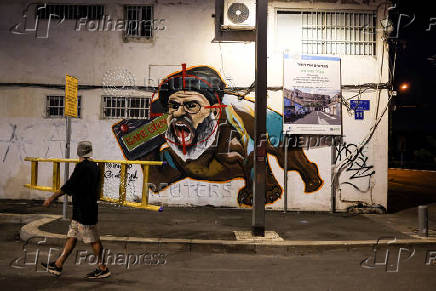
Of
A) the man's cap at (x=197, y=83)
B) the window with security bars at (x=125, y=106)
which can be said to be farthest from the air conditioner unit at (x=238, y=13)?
the window with security bars at (x=125, y=106)

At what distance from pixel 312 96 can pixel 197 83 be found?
3129 millimetres

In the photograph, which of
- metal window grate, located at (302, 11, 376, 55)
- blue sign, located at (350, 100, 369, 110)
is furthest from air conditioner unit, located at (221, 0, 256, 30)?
blue sign, located at (350, 100, 369, 110)

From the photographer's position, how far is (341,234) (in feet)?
24.1

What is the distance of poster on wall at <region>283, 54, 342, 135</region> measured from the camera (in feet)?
32.9

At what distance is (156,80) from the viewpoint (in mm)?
10195

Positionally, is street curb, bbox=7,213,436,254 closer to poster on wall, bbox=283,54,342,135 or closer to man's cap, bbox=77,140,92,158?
man's cap, bbox=77,140,92,158

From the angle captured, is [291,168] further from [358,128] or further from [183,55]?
[183,55]

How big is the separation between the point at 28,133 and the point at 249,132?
6.10 meters

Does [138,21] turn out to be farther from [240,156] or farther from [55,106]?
[240,156]

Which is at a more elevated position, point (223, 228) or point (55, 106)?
Result: point (55, 106)

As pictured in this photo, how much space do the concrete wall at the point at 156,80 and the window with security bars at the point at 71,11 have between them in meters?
0.24

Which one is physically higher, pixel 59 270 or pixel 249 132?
pixel 249 132

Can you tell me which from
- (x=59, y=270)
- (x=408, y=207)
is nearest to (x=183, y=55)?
(x=59, y=270)

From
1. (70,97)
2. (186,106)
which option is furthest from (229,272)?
(186,106)
